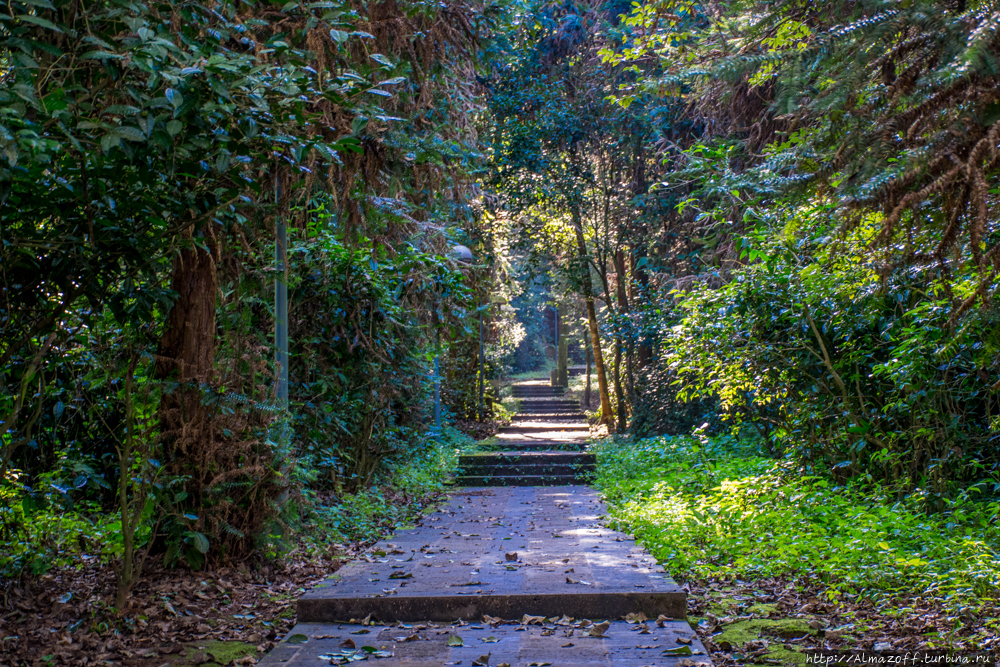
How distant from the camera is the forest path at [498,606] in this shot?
3975 mm

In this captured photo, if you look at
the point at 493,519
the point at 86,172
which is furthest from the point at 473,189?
the point at 86,172

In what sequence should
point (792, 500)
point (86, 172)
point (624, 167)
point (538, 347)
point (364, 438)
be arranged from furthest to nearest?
point (538, 347), point (624, 167), point (364, 438), point (792, 500), point (86, 172)

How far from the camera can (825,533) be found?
5.72 meters

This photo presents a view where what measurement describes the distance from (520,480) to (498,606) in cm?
755

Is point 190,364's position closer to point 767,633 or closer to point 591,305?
point 767,633

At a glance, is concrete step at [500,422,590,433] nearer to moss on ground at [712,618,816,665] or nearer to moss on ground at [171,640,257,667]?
moss on ground at [712,618,816,665]

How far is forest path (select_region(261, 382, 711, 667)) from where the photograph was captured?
3.97m

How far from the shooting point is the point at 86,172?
3461 millimetres

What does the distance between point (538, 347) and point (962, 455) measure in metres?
39.6

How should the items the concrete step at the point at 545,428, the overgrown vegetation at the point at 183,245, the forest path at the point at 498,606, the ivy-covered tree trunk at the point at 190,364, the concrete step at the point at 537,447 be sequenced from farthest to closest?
1. the concrete step at the point at 545,428
2. the concrete step at the point at 537,447
3. the ivy-covered tree trunk at the point at 190,364
4. the forest path at the point at 498,606
5. the overgrown vegetation at the point at 183,245

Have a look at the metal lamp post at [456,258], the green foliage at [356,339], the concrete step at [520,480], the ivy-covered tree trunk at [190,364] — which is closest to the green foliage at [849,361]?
the green foliage at [356,339]

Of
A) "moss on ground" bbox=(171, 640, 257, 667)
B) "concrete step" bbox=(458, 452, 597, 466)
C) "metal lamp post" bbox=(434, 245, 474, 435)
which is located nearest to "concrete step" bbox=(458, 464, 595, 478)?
"concrete step" bbox=(458, 452, 597, 466)

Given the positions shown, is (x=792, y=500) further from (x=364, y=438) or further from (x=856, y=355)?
(x=364, y=438)

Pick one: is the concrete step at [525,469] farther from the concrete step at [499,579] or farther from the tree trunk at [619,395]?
the concrete step at [499,579]
